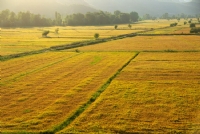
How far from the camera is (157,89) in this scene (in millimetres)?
27859

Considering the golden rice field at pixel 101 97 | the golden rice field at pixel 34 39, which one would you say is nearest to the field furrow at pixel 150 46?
the golden rice field at pixel 34 39

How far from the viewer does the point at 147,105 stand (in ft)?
76.0

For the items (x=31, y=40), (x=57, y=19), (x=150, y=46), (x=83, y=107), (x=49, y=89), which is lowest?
(x=83, y=107)

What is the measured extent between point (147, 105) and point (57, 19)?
158 metres

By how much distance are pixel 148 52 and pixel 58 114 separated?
36120mm

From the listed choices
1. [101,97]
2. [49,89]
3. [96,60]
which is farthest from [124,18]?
[101,97]

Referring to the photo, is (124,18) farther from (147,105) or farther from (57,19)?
(147,105)

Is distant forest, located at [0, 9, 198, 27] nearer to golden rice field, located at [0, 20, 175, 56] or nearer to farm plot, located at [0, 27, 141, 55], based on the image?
golden rice field, located at [0, 20, 175, 56]

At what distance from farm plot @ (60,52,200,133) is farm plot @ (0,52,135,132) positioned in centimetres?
192

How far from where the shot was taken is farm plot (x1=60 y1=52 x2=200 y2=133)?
18938 mm

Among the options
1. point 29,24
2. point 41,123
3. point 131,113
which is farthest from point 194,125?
point 29,24

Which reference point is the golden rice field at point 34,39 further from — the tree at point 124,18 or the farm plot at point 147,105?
the tree at point 124,18

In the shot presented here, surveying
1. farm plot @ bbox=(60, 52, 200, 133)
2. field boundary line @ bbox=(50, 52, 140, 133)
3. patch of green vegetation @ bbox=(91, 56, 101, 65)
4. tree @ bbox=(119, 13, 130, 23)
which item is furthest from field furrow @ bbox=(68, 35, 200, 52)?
tree @ bbox=(119, 13, 130, 23)

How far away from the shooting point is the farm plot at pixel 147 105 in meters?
18.9
